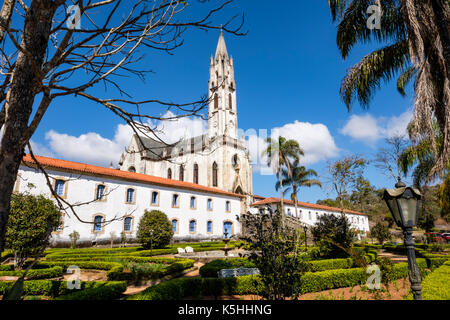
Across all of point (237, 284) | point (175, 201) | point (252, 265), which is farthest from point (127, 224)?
point (237, 284)

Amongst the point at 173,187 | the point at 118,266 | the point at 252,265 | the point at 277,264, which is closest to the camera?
the point at 277,264

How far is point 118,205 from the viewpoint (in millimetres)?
22219

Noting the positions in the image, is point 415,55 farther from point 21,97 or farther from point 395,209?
point 21,97

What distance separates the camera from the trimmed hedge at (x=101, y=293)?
20.6ft

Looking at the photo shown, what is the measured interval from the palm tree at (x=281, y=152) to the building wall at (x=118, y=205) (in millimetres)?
7711

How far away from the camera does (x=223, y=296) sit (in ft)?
26.2

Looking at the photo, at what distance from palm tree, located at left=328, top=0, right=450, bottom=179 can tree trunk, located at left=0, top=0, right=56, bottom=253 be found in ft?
26.3

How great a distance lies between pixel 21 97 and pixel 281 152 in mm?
29845

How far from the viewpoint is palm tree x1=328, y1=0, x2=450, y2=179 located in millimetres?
6500

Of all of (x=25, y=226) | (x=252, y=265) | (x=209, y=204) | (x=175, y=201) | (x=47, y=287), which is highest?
(x=175, y=201)

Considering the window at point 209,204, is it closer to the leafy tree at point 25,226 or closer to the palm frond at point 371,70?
the leafy tree at point 25,226

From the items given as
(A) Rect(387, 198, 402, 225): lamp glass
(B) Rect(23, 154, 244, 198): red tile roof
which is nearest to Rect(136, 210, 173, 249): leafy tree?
(B) Rect(23, 154, 244, 198): red tile roof
